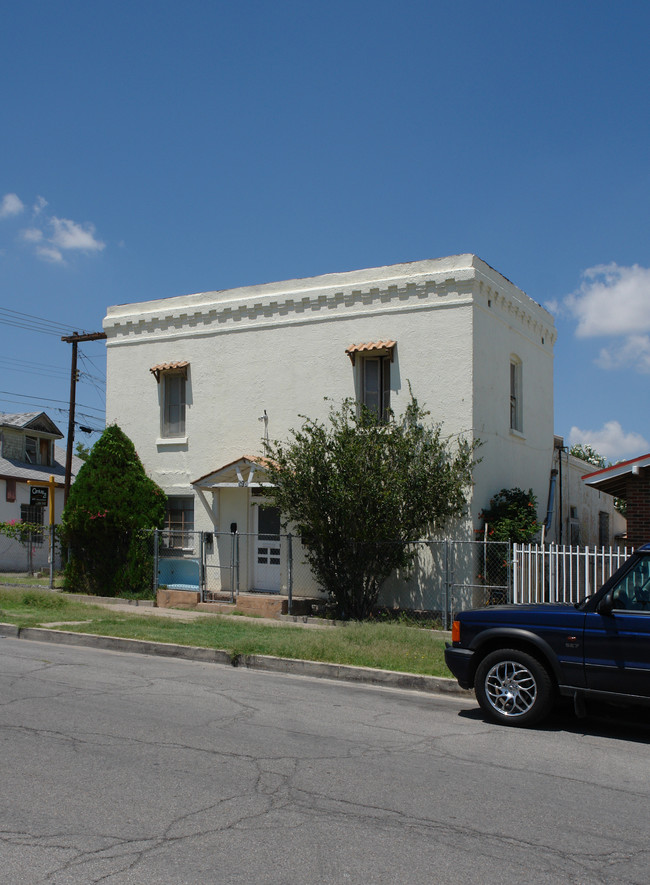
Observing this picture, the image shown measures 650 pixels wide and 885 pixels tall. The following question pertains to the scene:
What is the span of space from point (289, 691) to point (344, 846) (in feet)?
16.1

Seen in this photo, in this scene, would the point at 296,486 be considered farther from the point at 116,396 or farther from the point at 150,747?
the point at 150,747

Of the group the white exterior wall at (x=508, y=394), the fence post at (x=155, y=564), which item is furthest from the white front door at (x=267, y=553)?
the white exterior wall at (x=508, y=394)

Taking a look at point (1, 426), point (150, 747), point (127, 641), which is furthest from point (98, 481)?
point (1, 426)

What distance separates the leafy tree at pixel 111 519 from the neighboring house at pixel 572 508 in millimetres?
9377

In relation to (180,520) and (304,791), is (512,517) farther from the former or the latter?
(304,791)

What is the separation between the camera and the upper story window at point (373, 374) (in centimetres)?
1748

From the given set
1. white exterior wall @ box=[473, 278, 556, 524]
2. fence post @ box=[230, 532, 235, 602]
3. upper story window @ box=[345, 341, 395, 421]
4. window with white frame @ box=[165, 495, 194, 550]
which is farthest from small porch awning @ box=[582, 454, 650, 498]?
window with white frame @ box=[165, 495, 194, 550]

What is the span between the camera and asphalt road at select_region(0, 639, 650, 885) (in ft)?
14.3

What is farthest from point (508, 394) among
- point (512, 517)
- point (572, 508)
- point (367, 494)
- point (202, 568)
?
point (202, 568)

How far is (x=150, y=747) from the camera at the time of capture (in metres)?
6.57

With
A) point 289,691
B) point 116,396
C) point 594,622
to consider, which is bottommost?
point 289,691

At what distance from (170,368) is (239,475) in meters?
3.77

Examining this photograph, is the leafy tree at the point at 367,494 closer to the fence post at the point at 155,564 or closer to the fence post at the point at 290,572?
the fence post at the point at 290,572

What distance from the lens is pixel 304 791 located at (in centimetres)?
557
